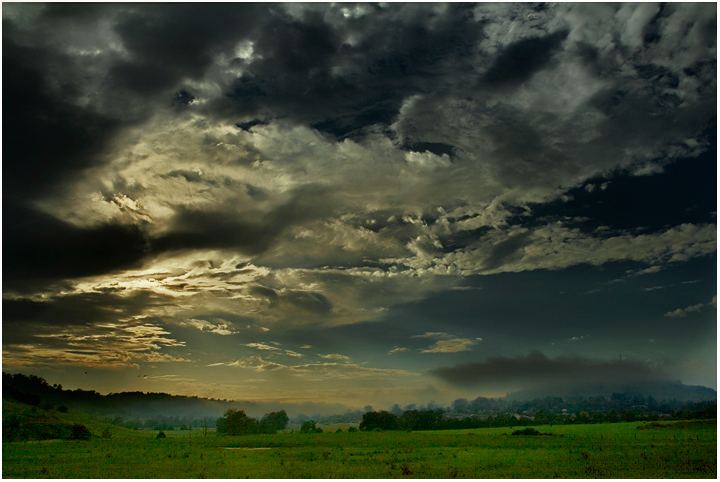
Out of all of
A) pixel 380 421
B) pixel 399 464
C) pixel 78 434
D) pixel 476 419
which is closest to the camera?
pixel 399 464

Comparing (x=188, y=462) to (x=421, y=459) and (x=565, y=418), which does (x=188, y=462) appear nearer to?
(x=421, y=459)

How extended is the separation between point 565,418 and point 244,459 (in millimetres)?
106485

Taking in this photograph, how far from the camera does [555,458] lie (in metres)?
44.7

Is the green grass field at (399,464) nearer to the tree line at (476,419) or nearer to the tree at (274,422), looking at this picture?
the tree line at (476,419)

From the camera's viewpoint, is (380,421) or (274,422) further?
(274,422)

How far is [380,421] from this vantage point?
113125 millimetres

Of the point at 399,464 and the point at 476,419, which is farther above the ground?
the point at 399,464

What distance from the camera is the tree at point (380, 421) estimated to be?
11206cm

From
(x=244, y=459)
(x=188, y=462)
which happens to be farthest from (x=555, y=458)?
(x=188, y=462)

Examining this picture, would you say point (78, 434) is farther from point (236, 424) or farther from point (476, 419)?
point (476, 419)

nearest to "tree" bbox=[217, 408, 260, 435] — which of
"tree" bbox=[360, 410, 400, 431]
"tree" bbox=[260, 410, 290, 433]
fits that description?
"tree" bbox=[260, 410, 290, 433]

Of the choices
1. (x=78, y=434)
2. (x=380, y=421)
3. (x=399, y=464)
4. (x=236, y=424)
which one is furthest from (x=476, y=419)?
(x=78, y=434)

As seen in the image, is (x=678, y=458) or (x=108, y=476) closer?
(x=108, y=476)

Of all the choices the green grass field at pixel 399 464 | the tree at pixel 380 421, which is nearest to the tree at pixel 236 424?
the tree at pixel 380 421
